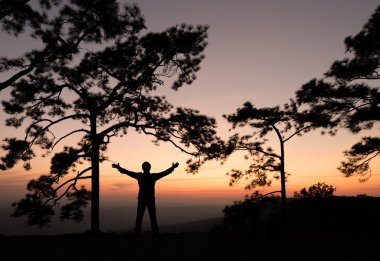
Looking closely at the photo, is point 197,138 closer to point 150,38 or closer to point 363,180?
point 150,38

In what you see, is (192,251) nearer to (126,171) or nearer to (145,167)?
(145,167)

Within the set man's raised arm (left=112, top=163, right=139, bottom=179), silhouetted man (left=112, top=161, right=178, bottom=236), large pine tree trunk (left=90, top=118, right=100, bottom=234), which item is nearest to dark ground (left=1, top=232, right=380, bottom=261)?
silhouetted man (left=112, top=161, right=178, bottom=236)

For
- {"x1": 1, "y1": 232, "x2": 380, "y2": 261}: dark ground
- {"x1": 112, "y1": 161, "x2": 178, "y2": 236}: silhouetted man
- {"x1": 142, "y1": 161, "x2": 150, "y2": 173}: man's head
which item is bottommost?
{"x1": 1, "y1": 232, "x2": 380, "y2": 261}: dark ground

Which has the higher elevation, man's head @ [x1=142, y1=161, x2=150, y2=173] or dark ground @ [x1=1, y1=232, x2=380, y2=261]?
man's head @ [x1=142, y1=161, x2=150, y2=173]

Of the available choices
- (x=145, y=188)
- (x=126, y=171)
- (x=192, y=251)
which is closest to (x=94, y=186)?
(x=126, y=171)

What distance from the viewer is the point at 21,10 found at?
10.3 m

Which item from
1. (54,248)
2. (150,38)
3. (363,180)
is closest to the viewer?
(54,248)

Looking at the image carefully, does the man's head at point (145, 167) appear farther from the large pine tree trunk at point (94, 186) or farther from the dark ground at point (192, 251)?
the large pine tree trunk at point (94, 186)

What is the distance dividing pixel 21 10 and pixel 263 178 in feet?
42.4

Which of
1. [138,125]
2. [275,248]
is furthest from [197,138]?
[275,248]

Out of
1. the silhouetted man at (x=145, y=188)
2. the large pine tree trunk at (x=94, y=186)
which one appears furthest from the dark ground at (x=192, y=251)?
the large pine tree trunk at (x=94, y=186)

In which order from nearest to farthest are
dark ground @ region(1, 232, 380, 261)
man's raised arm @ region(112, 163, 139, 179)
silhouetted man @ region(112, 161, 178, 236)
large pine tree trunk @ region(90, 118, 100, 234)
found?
dark ground @ region(1, 232, 380, 261), man's raised arm @ region(112, 163, 139, 179), silhouetted man @ region(112, 161, 178, 236), large pine tree trunk @ region(90, 118, 100, 234)

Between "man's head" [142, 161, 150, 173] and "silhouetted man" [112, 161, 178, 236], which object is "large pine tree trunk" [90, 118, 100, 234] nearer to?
"silhouetted man" [112, 161, 178, 236]

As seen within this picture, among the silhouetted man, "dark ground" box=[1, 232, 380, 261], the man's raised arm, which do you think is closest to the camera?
"dark ground" box=[1, 232, 380, 261]
